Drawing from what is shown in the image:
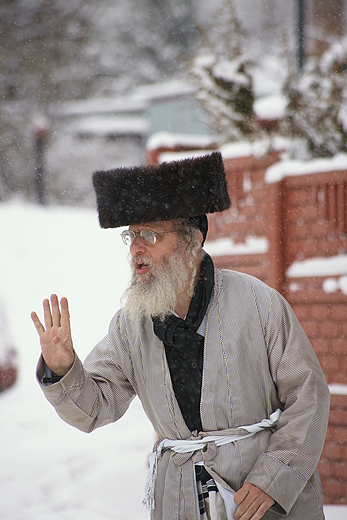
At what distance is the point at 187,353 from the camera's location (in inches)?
96.9

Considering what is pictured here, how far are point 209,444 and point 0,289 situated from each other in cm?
1102

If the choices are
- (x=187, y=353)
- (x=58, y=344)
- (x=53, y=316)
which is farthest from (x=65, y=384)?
(x=187, y=353)

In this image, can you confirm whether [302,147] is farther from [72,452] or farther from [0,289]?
[0,289]

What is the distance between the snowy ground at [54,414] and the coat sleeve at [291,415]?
194cm

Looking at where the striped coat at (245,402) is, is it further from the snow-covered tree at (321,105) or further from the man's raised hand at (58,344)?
the snow-covered tree at (321,105)

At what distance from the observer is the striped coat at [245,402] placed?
232 cm

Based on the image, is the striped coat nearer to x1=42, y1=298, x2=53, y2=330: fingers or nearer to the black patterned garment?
the black patterned garment

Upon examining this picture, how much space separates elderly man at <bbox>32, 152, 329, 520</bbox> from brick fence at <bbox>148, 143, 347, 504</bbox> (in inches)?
74.8

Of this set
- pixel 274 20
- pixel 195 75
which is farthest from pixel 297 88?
pixel 274 20

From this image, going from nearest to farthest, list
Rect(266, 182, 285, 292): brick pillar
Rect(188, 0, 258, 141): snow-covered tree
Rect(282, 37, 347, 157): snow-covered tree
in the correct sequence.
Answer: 1. Rect(266, 182, 285, 292): brick pillar
2. Rect(282, 37, 347, 157): snow-covered tree
3. Rect(188, 0, 258, 141): snow-covered tree

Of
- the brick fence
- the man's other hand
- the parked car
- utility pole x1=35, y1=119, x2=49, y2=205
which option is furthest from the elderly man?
utility pole x1=35, y1=119, x2=49, y2=205

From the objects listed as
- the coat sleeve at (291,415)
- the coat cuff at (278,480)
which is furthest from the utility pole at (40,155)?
the coat cuff at (278,480)

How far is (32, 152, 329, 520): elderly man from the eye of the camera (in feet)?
7.66

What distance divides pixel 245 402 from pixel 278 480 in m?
0.29
